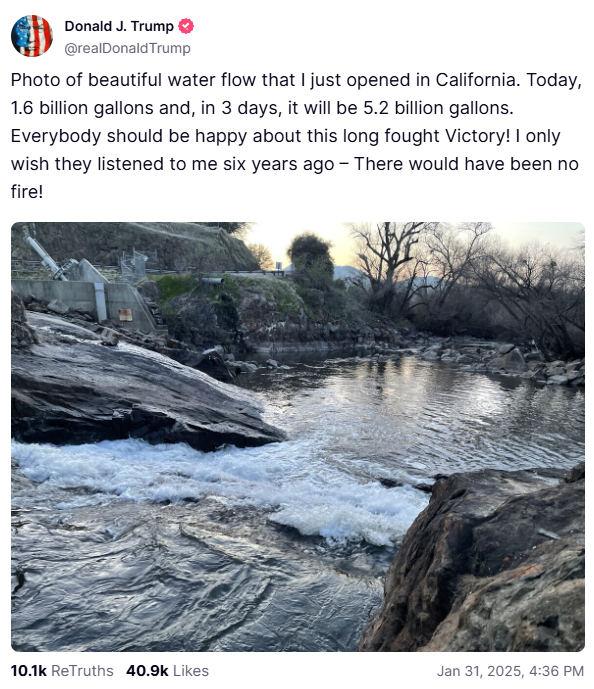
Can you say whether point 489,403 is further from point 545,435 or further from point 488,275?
point 488,275

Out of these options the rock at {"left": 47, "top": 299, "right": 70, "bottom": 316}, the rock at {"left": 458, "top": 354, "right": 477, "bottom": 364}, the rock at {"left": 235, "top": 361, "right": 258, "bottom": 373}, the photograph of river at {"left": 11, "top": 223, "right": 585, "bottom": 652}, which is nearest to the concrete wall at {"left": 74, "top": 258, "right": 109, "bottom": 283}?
the rock at {"left": 47, "top": 299, "right": 70, "bottom": 316}

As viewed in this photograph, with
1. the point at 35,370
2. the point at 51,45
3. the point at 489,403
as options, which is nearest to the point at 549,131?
the point at 51,45

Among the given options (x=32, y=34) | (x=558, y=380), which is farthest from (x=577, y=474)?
(x=558, y=380)

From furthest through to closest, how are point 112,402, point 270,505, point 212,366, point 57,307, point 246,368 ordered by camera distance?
point 246,368, point 57,307, point 212,366, point 112,402, point 270,505

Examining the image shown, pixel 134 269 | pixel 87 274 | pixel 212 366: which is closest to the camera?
pixel 212 366

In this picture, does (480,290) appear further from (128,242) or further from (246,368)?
(128,242)

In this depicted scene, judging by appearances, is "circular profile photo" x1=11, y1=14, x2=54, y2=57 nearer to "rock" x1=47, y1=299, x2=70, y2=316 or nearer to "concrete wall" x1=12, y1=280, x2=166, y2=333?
"rock" x1=47, y1=299, x2=70, y2=316

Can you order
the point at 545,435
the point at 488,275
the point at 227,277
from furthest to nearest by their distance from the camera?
the point at 227,277 → the point at 488,275 → the point at 545,435
